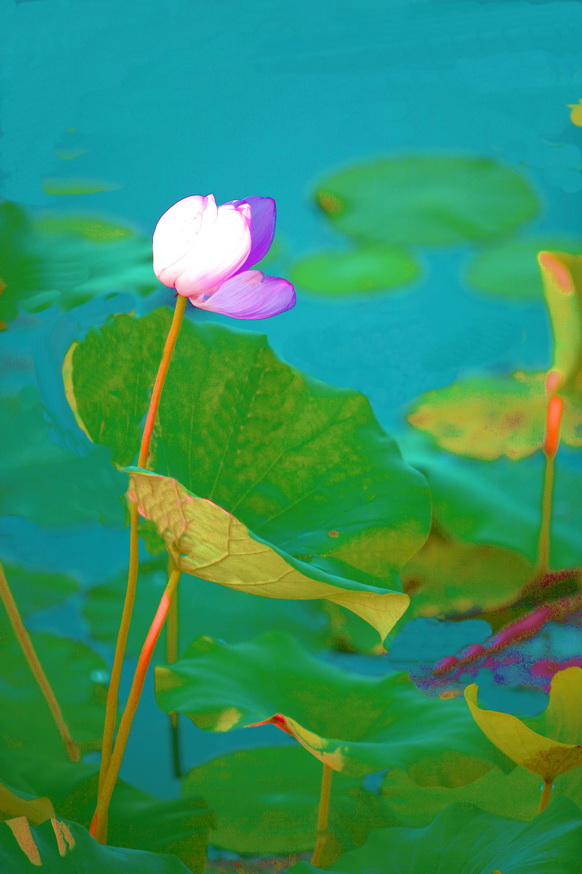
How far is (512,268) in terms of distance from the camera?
1.11 meters

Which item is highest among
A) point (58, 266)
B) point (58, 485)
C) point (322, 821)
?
point (58, 266)

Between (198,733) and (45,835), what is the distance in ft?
1.70

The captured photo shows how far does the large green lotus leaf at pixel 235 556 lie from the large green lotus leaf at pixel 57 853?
16 cm

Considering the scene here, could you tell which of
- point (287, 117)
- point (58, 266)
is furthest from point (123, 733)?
point (287, 117)

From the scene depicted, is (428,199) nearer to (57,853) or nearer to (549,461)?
(549,461)

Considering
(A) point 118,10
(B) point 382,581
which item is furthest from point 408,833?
(A) point 118,10

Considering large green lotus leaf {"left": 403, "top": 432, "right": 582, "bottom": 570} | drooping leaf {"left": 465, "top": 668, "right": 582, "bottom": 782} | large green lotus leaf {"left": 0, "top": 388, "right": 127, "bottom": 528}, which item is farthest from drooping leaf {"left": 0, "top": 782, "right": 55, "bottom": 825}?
large green lotus leaf {"left": 403, "top": 432, "right": 582, "bottom": 570}

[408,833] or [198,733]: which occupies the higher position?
[408,833]

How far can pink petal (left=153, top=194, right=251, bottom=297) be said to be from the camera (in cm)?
42

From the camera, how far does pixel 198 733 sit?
2.84 feet

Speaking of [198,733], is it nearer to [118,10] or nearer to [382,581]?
[382,581]

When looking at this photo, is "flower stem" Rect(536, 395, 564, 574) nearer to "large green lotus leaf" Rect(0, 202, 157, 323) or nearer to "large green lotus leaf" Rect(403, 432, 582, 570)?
"large green lotus leaf" Rect(403, 432, 582, 570)

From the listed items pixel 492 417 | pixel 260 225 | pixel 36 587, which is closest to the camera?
pixel 260 225

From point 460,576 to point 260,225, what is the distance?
0.64m
